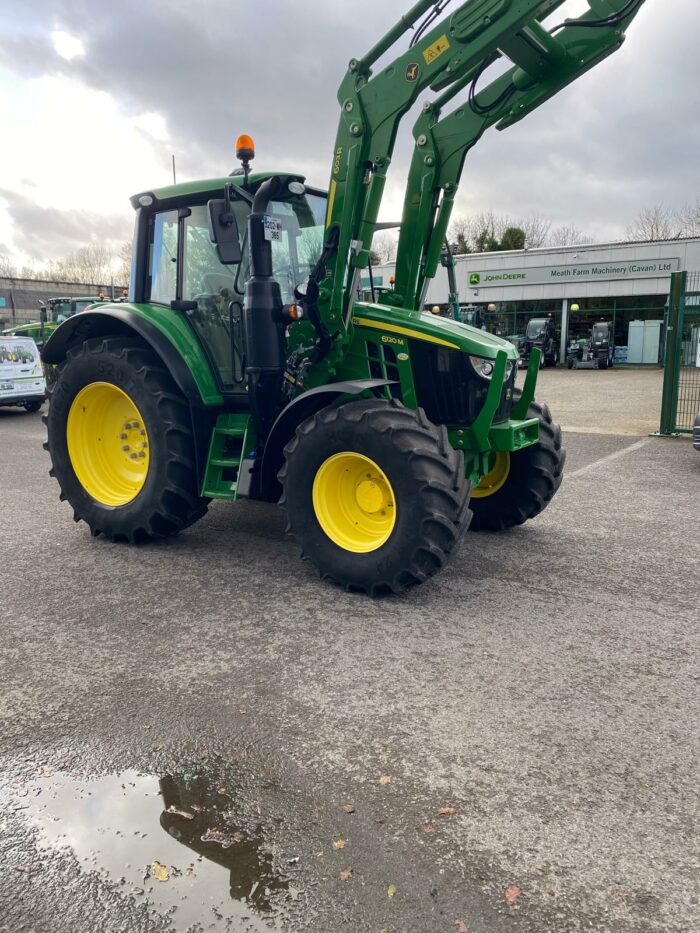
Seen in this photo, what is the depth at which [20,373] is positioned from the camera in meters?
13.4

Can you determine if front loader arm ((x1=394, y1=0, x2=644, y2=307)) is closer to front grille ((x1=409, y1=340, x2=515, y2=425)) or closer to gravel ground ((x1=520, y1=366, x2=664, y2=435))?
front grille ((x1=409, y1=340, x2=515, y2=425))

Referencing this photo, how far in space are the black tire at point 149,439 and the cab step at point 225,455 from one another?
13cm

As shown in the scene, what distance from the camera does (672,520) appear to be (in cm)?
611

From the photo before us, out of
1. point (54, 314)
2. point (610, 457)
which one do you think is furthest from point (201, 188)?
point (54, 314)

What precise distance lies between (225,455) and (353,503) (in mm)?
1206

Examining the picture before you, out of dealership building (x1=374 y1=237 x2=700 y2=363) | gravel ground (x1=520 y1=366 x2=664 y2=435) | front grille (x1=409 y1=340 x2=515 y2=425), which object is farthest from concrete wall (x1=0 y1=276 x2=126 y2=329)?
front grille (x1=409 y1=340 x2=515 y2=425)

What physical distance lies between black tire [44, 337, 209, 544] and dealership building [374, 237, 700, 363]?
23.7m

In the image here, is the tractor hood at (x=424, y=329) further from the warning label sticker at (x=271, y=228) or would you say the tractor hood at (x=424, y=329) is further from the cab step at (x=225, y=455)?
the cab step at (x=225, y=455)

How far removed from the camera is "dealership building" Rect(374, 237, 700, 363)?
29109 mm

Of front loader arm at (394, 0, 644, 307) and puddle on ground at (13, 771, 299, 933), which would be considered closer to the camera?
puddle on ground at (13, 771, 299, 933)

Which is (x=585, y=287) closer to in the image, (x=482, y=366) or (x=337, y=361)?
(x=482, y=366)

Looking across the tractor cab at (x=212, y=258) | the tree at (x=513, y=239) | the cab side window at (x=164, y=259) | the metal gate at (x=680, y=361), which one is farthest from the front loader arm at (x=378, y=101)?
the tree at (x=513, y=239)

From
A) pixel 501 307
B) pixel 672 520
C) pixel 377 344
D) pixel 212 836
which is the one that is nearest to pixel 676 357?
pixel 672 520

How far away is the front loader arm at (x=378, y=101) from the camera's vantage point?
3.93 meters
